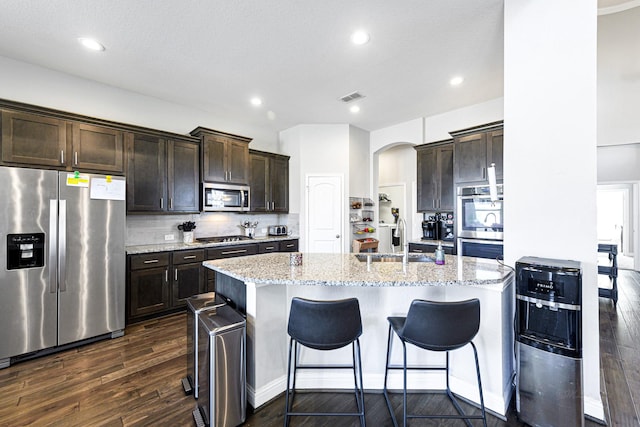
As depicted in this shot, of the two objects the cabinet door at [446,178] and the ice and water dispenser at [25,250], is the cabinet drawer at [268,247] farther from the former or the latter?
the cabinet door at [446,178]

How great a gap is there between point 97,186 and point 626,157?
27.6ft

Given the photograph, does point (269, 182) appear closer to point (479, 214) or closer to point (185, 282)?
point (185, 282)

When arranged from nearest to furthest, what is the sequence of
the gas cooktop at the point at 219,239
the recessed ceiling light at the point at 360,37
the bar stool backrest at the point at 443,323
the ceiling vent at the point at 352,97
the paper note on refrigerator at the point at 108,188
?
the bar stool backrest at the point at 443,323 < the recessed ceiling light at the point at 360,37 < the paper note on refrigerator at the point at 108,188 < the ceiling vent at the point at 352,97 < the gas cooktop at the point at 219,239

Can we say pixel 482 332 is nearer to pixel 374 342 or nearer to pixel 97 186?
pixel 374 342

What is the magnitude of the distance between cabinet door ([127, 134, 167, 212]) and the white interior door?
2.44 metres

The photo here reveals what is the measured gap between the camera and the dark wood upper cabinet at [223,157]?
4141mm

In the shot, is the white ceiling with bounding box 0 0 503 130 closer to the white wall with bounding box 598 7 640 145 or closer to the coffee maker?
the coffee maker

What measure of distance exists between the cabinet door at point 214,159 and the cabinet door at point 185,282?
1.35 metres

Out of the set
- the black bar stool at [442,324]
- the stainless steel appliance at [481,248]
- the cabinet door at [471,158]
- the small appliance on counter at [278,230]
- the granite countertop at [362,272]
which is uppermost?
the cabinet door at [471,158]

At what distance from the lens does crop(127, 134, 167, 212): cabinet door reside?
3457 millimetres

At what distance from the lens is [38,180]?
2516 millimetres

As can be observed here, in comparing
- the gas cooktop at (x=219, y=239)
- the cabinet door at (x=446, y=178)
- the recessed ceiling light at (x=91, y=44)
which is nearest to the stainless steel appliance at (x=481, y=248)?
the cabinet door at (x=446, y=178)

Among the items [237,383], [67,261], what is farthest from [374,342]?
[67,261]

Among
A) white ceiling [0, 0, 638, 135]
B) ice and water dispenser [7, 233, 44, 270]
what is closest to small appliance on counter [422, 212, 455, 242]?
white ceiling [0, 0, 638, 135]
